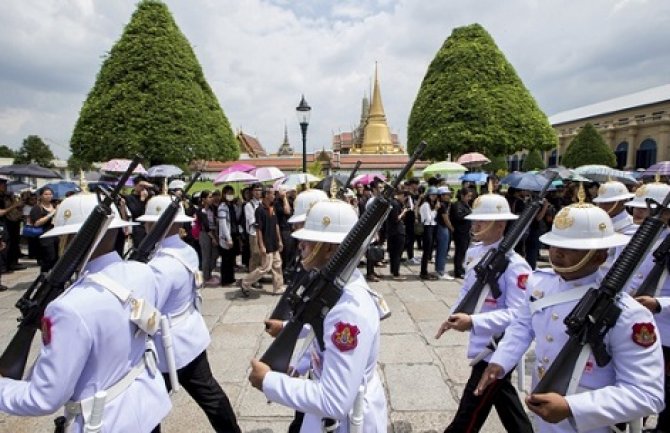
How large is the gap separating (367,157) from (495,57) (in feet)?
104

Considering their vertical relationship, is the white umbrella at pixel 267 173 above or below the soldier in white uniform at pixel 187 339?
above

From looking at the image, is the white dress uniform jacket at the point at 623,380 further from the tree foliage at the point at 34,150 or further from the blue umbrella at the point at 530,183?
the tree foliage at the point at 34,150

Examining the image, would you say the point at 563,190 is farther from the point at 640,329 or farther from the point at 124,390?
the point at 124,390

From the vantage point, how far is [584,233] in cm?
210

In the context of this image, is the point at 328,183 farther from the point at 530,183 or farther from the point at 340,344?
the point at 340,344

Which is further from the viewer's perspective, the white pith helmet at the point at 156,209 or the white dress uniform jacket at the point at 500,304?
the white pith helmet at the point at 156,209

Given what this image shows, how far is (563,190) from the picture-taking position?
37.4 ft

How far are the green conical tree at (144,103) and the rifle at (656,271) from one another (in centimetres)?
1567

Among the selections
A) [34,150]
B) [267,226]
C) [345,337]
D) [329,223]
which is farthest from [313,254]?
[34,150]

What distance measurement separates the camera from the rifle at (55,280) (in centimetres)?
208

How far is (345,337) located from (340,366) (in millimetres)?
116

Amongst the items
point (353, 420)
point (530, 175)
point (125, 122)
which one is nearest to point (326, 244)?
point (353, 420)

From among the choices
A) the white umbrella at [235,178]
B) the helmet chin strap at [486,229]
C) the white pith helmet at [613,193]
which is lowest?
the helmet chin strap at [486,229]

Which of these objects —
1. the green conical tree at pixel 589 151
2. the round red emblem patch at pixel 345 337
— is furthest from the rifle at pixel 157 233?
the green conical tree at pixel 589 151
